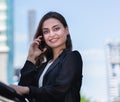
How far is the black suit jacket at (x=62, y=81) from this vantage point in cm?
159

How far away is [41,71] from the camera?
180cm

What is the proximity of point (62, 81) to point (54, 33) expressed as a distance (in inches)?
8.6

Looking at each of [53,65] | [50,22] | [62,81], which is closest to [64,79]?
[62,81]

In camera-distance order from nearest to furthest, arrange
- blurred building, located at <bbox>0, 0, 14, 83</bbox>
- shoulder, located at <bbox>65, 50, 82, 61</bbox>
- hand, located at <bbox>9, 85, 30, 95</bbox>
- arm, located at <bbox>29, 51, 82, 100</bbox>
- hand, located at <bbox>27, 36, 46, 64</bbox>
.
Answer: hand, located at <bbox>9, 85, 30, 95</bbox> → arm, located at <bbox>29, 51, 82, 100</bbox> → shoulder, located at <bbox>65, 50, 82, 61</bbox> → hand, located at <bbox>27, 36, 46, 64</bbox> → blurred building, located at <bbox>0, 0, 14, 83</bbox>

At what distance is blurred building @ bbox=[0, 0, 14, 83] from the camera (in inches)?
817

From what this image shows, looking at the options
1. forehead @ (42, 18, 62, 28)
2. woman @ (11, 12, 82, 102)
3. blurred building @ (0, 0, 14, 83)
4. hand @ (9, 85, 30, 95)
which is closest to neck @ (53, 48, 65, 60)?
woman @ (11, 12, 82, 102)

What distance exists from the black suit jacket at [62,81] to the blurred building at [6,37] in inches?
735

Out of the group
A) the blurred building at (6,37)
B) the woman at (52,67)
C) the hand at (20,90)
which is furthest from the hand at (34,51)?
the blurred building at (6,37)

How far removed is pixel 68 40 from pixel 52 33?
0.10 meters

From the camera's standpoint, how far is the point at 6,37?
Result: 21.3 metres

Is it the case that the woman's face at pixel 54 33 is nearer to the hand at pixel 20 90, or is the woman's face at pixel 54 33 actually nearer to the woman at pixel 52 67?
the woman at pixel 52 67

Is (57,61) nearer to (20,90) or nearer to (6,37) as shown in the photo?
(20,90)

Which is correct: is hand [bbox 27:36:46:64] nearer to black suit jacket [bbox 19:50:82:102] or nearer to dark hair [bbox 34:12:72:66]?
dark hair [bbox 34:12:72:66]

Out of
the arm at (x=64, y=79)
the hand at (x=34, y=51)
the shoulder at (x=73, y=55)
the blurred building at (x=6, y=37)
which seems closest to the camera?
the arm at (x=64, y=79)
